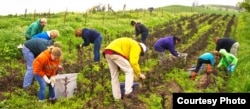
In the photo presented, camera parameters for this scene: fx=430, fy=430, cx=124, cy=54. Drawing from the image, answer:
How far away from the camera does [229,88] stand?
9891mm

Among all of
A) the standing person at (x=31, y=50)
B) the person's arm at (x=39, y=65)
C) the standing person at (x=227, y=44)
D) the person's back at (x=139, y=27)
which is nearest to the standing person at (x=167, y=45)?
the standing person at (x=227, y=44)

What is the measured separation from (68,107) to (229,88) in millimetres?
3873

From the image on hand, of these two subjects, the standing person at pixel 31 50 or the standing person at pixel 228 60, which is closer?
the standing person at pixel 31 50

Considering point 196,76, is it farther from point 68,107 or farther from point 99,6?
point 99,6

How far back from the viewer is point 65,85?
825cm

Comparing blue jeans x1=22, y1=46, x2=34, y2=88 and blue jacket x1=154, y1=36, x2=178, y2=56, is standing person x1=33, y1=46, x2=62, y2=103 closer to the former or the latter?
blue jeans x1=22, y1=46, x2=34, y2=88

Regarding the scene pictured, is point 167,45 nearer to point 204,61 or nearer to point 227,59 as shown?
point 204,61

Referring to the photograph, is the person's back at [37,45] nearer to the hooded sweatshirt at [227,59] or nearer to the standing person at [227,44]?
the hooded sweatshirt at [227,59]

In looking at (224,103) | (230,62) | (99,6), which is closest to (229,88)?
(230,62)

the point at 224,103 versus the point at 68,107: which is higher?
the point at 224,103

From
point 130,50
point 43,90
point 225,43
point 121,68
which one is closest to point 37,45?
point 43,90

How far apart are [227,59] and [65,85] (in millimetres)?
4660

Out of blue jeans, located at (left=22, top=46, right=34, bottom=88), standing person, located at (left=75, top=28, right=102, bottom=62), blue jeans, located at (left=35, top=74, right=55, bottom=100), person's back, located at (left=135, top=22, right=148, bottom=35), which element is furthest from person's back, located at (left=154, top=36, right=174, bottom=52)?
blue jeans, located at (left=35, top=74, right=55, bottom=100)

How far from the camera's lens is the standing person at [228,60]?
10906 millimetres
